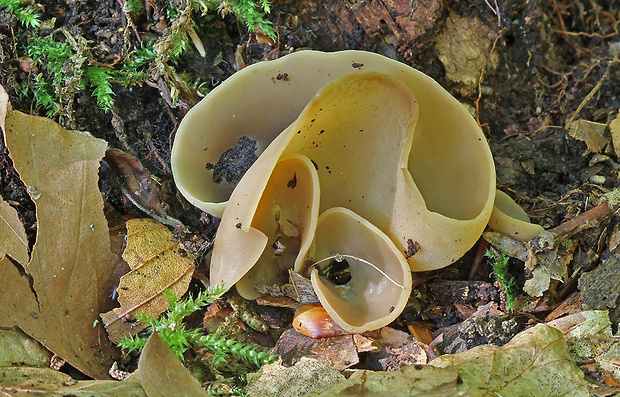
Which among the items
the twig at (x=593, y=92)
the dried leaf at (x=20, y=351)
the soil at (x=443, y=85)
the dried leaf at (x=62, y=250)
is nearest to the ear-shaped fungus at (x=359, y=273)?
the soil at (x=443, y=85)

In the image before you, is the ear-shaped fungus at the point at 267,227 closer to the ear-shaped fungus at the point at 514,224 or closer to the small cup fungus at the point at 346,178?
the small cup fungus at the point at 346,178

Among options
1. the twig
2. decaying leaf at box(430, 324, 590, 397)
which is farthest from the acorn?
the twig

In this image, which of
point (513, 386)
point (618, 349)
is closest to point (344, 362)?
point (513, 386)

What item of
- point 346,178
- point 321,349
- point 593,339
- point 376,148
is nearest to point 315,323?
point 321,349

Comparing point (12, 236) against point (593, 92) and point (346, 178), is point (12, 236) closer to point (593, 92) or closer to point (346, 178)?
point (346, 178)

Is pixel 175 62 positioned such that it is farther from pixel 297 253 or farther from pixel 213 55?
pixel 297 253

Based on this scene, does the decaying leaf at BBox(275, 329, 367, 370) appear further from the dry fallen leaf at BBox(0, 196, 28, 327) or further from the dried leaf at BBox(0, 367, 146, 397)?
the dry fallen leaf at BBox(0, 196, 28, 327)
